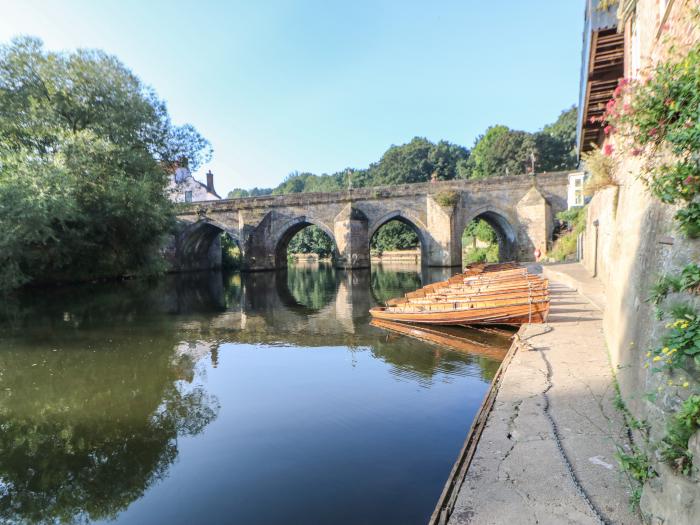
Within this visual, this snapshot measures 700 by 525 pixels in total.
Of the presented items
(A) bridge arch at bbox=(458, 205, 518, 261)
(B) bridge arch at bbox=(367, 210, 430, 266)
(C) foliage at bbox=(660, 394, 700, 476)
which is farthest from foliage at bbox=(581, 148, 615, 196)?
(B) bridge arch at bbox=(367, 210, 430, 266)

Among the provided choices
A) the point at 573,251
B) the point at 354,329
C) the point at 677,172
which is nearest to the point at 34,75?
the point at 354,329

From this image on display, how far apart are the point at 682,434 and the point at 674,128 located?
1.87 metres

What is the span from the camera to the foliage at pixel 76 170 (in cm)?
1504

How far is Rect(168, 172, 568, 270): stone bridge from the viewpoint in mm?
24969

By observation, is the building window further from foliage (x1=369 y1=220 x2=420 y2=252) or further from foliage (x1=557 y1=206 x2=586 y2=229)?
foliage (x1=369 y1=220 x2=420 y2=252)

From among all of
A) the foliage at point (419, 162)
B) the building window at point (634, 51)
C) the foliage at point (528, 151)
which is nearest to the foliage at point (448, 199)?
the foliage at point (528, 151)

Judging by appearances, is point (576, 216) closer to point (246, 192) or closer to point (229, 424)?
point (229, 424)

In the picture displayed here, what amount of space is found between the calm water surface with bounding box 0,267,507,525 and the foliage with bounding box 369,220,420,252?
36863mm

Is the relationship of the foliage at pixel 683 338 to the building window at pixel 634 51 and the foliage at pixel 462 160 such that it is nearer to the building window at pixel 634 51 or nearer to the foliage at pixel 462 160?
the building window at pixel 634 51

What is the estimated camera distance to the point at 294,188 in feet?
330

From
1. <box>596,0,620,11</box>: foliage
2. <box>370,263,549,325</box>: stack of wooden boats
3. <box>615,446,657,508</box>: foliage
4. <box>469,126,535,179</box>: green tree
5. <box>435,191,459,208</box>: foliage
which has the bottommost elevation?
<box>370,263,549,325</box>: stack of wooden boats

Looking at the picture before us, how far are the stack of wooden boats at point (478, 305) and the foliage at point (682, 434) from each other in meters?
6.43

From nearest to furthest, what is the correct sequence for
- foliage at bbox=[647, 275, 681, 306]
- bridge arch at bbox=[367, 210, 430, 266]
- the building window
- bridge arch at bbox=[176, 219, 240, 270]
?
foliage at bbox=[647, 275, 681, 306] → the building window → bridge arch at bbox=[367, 210, 430, 266] → bridge arch at bbox=[176, 219, 240, 270]

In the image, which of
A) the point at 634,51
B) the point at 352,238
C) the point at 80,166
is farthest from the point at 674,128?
the point at 352,238
